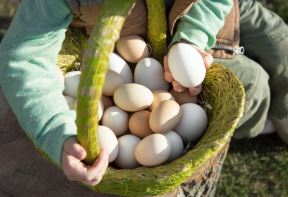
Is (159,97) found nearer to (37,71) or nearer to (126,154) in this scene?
(126,154)

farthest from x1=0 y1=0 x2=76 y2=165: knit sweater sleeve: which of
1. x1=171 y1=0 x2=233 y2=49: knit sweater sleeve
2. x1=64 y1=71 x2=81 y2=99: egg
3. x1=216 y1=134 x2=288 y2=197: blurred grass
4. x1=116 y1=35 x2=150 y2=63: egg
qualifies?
x1=216 y1=134 x2=288 y2=197: blurred grass

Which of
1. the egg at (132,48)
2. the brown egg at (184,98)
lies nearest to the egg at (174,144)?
the brown egg at (184,98)

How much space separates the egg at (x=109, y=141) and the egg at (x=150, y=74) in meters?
0.16

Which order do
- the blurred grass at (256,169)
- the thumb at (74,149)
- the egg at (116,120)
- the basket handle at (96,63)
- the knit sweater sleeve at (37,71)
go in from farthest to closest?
the blurred grass at (256,169) < the egg at (116,120) < the knit sweater sleeve at (37,71) < the thumb at (74,149) < the basket handle at (96,63)

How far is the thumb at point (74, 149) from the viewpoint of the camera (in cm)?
94

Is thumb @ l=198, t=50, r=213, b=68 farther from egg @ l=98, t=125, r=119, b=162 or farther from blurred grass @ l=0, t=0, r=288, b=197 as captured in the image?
blurred grass @ l=0, t=0, r=288, b=197

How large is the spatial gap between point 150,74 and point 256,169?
547mm

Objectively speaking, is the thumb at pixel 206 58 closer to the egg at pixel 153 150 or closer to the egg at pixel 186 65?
the egg at pixel 186 65

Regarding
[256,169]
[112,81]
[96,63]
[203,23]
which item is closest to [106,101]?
[112,81]

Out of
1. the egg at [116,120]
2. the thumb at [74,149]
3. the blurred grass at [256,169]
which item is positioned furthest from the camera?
the blurred grass at [256,169]

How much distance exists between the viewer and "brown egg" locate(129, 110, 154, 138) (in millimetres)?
1168

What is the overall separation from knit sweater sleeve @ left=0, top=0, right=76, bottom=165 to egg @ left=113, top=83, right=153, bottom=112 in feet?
0.38

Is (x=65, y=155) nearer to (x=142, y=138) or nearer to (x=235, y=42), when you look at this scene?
(x=142, y=138)

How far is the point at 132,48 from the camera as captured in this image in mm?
1250
